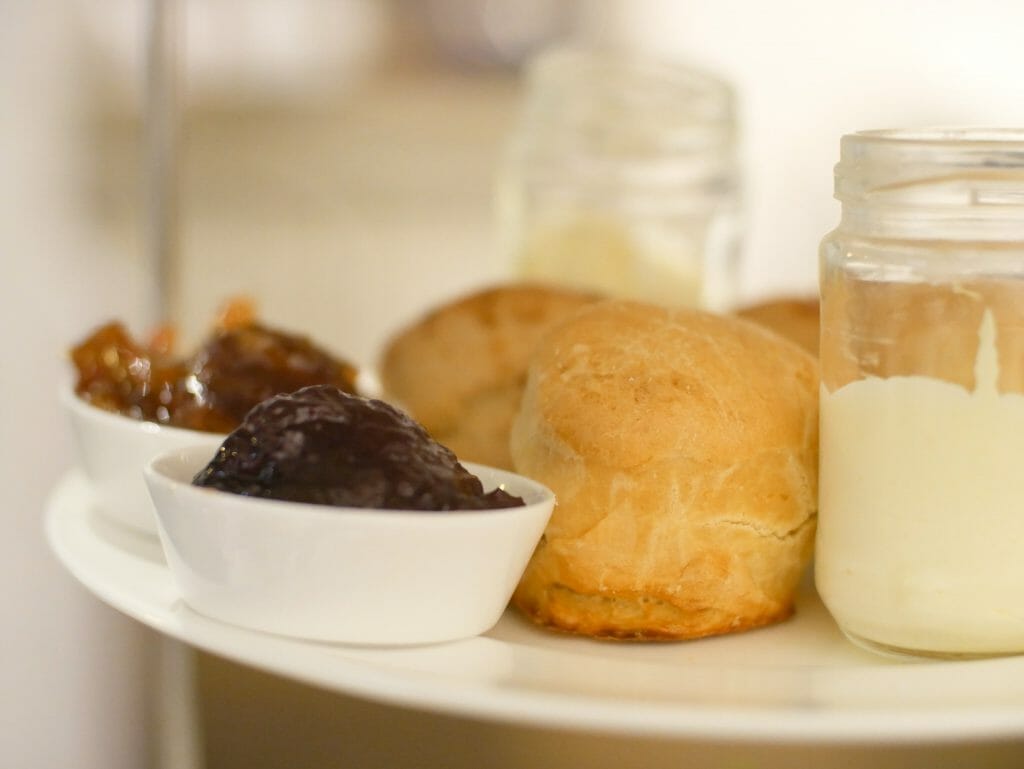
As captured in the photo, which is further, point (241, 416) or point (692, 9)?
point (692, 9)

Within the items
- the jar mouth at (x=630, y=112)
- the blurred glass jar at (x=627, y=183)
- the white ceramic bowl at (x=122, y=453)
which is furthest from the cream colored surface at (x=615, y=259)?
the white ceramic bowl at (x=122, y=453)

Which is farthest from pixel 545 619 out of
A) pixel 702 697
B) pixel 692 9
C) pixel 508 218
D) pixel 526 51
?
pixel 692 9

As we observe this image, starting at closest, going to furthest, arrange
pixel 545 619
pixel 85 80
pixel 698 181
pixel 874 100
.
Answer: pixel 545 619, pixel 698 181, pixel 85 80, pixel 874 100

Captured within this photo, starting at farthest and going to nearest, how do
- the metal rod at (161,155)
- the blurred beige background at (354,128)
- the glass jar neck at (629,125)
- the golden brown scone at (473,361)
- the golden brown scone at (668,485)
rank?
the blurred beige background at (354,128) < the glass jar neck at (629,125) < the metal rod at (161,155) < the golden brown scone at (473,361) < the golden brown scone at (668,485)

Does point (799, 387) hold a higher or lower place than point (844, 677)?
higher

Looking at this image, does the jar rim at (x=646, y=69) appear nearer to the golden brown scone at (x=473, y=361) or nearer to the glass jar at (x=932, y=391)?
the golden brown scone at (x=473, y=361)

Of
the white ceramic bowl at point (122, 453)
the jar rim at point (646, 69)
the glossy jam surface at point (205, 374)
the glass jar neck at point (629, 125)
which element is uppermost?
the jar rim at point (646, 69)

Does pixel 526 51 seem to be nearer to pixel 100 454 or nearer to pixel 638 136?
pixel 638 136

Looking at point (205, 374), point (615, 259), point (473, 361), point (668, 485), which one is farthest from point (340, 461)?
point (615, 259)
